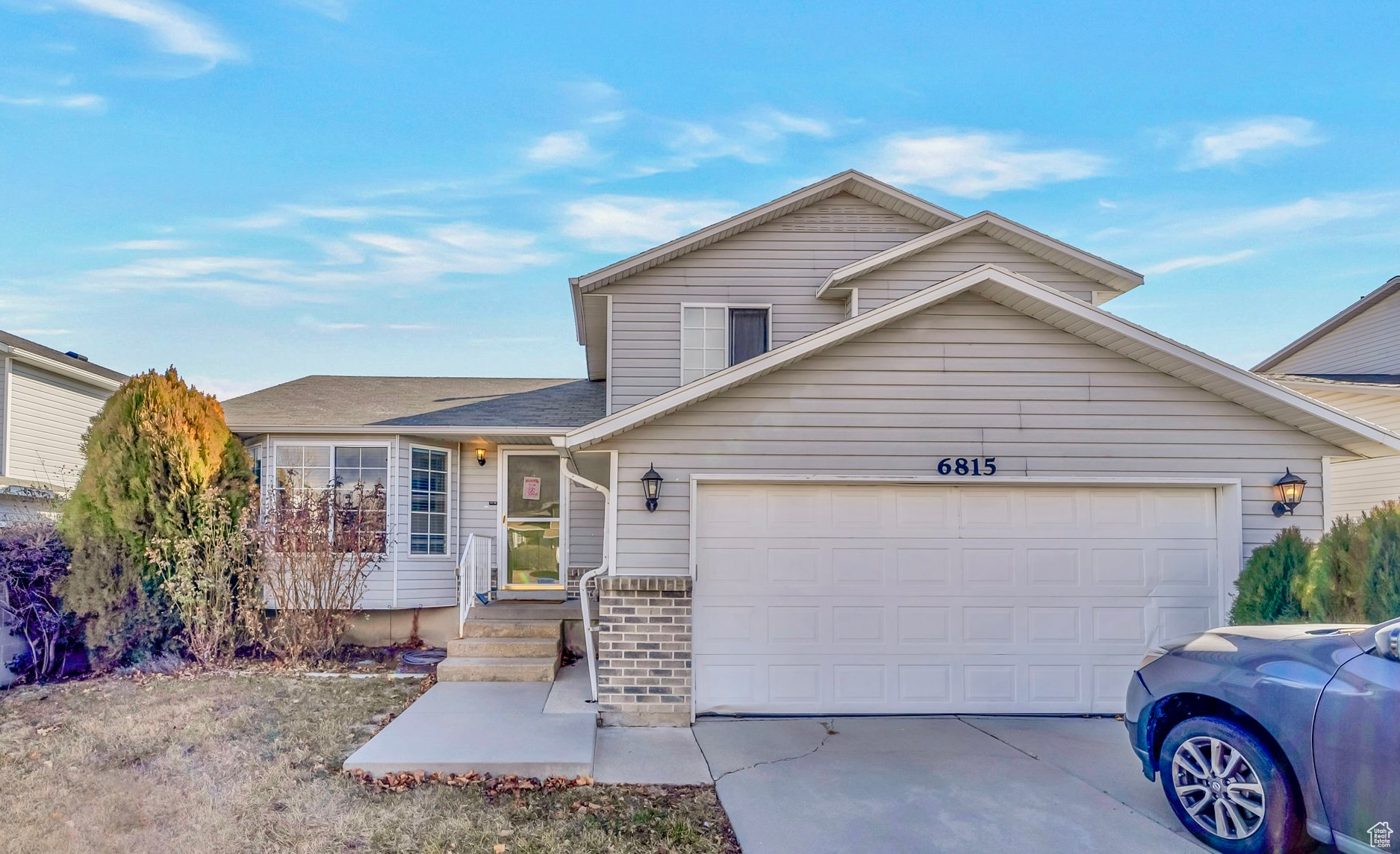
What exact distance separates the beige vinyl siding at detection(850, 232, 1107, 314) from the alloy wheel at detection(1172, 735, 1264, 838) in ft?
21.8

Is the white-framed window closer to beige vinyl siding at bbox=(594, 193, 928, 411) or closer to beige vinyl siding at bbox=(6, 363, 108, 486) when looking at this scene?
beige vinyl siding at bbox=(594, 193, 928, 411)

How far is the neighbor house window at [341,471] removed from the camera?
31.9 feet

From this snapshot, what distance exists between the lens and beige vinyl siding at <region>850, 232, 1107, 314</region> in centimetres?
980

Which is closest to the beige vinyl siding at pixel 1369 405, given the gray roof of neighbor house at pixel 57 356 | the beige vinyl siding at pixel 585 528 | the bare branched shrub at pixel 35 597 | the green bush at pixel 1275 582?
the green bush at pixel 1275 582

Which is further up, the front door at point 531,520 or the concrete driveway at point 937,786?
the front door at point 531,520

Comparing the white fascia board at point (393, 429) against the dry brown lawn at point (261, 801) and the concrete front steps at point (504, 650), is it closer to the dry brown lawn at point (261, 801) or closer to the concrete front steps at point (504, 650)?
the concrete front steps at point (504, 650)

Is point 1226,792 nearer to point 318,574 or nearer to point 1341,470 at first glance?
point 318,574

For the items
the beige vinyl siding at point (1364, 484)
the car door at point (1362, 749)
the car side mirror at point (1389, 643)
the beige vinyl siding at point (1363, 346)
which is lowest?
the car door at point (1362, 749)

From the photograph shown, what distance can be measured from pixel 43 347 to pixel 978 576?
15.6 meters

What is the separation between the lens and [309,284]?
13.8 meters

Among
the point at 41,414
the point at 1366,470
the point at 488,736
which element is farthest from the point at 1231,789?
the point at 41,414

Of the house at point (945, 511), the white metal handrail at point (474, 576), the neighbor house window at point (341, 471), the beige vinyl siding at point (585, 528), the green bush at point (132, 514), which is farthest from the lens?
the beige vinyl siding at point (585, 528)

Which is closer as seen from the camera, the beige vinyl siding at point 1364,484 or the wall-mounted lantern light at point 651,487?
the wall-mounted lantern light at point 651,487

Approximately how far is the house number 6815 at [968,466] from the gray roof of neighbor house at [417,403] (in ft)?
17.1
